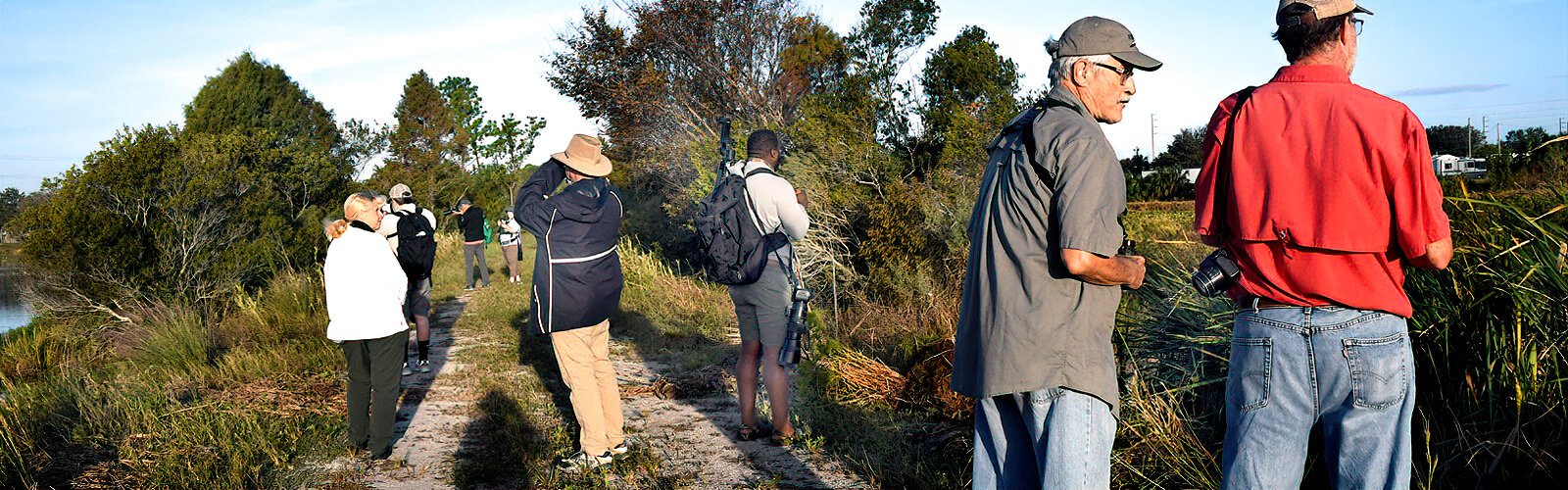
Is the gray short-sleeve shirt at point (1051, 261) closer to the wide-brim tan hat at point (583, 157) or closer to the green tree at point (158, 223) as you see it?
the wide-brim tan hat at point (583, 157)

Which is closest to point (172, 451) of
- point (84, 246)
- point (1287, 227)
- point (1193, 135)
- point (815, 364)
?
point (815, 364)

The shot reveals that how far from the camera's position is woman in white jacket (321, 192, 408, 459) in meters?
5.38

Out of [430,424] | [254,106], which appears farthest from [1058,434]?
[254,106]

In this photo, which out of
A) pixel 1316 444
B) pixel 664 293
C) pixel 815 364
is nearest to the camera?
pixel 1316 444

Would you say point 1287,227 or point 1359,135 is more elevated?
point 1359,135

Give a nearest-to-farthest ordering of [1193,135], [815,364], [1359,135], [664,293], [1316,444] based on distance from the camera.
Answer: [1359,135] → [1316,444] → [815,364] → [664,293] → [1193,135]

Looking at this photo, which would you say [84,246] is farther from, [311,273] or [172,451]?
[172,451]

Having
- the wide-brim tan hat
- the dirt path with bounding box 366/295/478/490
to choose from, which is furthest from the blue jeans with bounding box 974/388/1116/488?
the dirt path with bounding box 366/295/478/490

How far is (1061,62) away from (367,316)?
415cm

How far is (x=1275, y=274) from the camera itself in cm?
246

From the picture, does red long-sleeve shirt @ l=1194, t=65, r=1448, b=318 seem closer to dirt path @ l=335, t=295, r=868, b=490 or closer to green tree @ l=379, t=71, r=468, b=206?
dirt path @ l=335, t=295, r=868, b=490

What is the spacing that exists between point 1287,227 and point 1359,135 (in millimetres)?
258

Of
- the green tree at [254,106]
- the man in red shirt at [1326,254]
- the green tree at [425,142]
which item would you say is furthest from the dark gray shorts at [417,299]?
the green tree at [425,142]

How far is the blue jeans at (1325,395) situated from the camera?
2.36 meters
